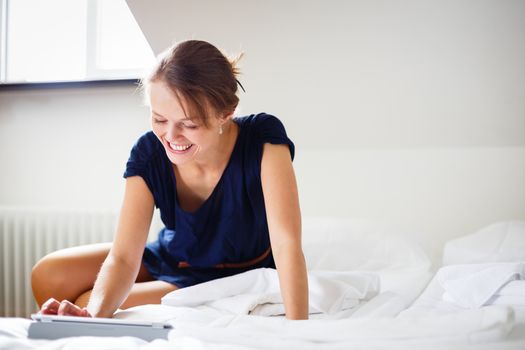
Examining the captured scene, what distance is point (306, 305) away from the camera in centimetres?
108

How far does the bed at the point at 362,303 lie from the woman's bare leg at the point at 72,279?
17 centimetres

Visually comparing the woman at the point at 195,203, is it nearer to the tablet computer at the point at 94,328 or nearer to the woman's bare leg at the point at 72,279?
the woman's bare leg at the point at 72,279

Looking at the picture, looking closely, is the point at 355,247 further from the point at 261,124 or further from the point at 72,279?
the point at 72,279

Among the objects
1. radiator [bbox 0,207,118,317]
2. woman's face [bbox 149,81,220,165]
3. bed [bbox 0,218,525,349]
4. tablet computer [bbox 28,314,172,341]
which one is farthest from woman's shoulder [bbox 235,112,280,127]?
radiator [bbox 0,207,118,317]

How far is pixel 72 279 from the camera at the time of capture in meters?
1.43

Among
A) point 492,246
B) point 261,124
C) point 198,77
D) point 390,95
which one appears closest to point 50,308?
point 198,77

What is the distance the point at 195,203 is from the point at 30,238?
1.23 m

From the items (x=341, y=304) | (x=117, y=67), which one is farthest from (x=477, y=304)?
(x=117, y=67)

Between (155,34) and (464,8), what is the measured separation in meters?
1.08

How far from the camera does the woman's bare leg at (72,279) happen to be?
1407 millimetres

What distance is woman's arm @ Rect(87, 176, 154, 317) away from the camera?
1162 millimetres

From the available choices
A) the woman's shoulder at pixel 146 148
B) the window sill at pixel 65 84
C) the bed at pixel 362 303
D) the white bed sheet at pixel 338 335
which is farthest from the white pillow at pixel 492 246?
the window sill at pixel 65 84

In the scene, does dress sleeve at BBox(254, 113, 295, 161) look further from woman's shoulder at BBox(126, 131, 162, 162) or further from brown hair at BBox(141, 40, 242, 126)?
woman's shoulder at BBox(126, 131, 162, 162)

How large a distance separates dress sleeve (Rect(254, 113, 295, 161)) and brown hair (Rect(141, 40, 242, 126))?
0.42 feet
